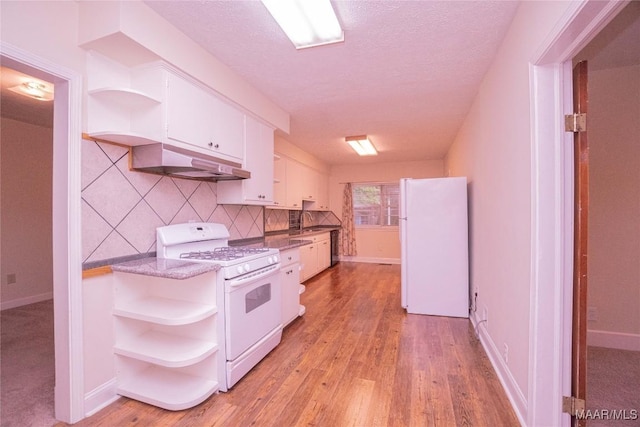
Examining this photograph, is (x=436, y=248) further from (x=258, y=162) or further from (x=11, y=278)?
(x=11, y=278)

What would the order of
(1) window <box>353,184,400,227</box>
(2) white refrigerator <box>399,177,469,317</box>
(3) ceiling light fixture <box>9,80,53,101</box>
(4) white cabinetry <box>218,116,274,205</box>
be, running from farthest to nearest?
(1) window <box>353,184,400,227</box> → (2) white refrigerator <box>399,177,469,317</box> → (4) white cabinetry <box>218,116,274,205</box> → (3) ceiling light fixture <box>9,80,53,101</box>

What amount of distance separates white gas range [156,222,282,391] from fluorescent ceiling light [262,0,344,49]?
1.56m

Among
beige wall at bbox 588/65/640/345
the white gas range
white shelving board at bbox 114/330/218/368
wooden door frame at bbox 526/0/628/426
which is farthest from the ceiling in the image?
white shelving board at bbox 114/330/218/368

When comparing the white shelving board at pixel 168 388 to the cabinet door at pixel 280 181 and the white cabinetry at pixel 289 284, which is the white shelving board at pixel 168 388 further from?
the cabinet door at pixel 280 181

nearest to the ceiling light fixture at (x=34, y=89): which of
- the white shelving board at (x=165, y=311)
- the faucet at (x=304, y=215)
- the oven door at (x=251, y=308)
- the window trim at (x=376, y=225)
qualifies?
the white shelving board at (x=165, y=311)

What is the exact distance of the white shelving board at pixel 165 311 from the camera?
1.66 m

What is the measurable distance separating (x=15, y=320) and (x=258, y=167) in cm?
317

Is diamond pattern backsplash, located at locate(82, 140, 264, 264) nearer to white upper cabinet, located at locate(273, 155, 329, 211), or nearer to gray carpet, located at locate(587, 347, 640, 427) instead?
white upper cabinet, located at locate(273, 155, 329, 211)

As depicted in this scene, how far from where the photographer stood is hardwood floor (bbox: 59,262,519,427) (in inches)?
62.5

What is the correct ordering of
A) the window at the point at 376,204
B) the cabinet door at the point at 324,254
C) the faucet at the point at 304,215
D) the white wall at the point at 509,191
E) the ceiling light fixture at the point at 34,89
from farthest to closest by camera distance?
1. the window at the point at 376,204
2. the faucet at the point at 304,215
3. the cabinet door at the point at 324,254
4. the ceiling light fixture at the point at 34,89
5. the white wall at the point at 509,191

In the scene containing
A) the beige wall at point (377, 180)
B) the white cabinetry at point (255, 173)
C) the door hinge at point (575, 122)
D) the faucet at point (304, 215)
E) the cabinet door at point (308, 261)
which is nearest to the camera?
the door hinge at point (575, 122)

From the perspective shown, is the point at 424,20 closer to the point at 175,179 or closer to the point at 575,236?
the point at 575,236

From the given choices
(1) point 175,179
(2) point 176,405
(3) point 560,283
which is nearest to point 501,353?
(3) point 560,283

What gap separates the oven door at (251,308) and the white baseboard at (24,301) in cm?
362
